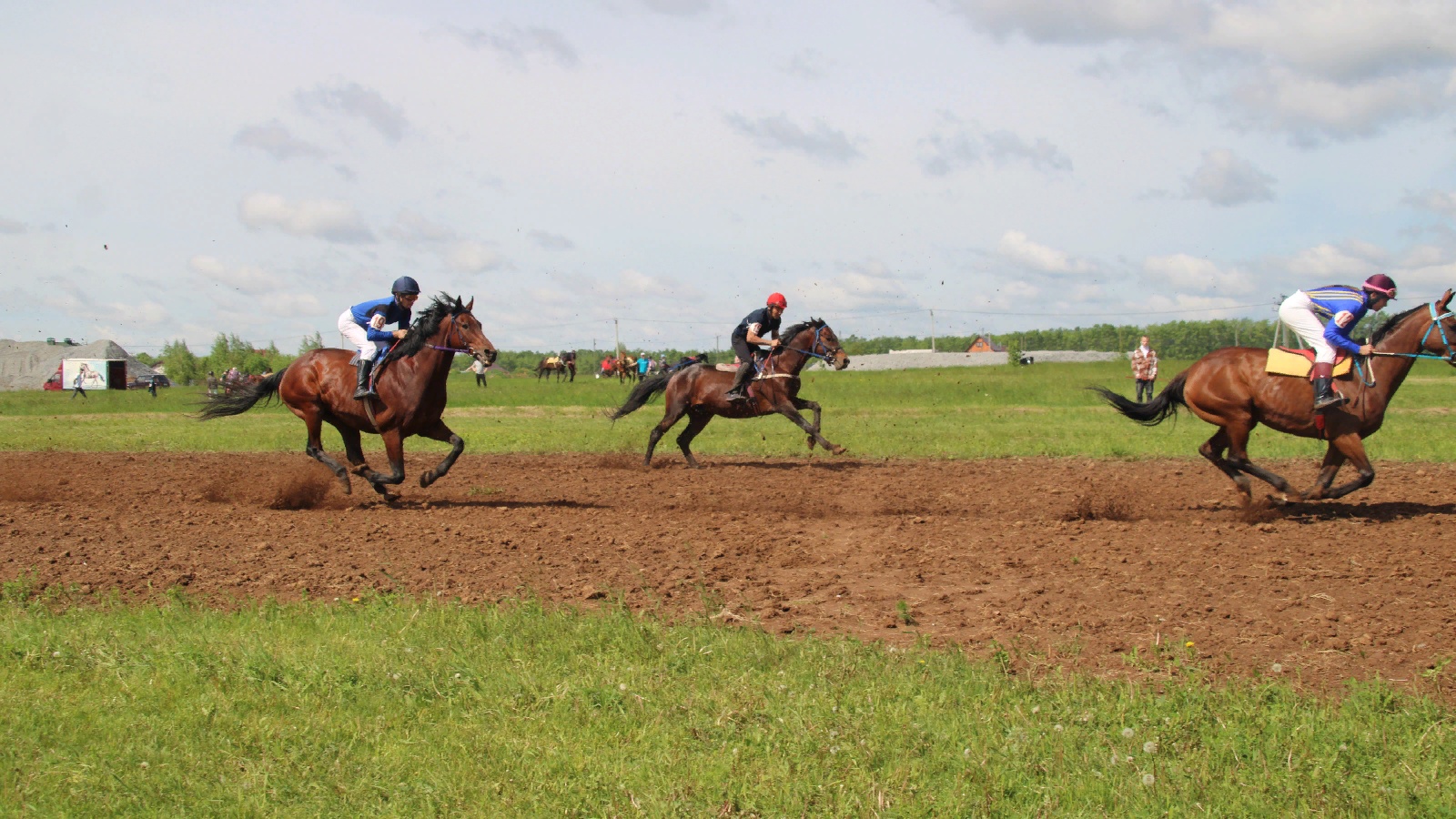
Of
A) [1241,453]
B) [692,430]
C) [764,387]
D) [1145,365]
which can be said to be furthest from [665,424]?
[1145,365]

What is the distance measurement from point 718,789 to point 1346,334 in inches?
361

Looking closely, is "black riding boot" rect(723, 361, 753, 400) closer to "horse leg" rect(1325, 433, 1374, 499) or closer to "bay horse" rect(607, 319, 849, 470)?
"bay horse" rect(607, 319, 849, 470)

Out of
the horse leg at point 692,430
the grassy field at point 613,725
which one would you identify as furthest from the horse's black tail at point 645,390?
the grassy field at point 613,725

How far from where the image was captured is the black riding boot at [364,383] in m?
12.3

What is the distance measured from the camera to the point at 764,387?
16422mm

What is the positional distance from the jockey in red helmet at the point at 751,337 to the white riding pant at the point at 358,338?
5.74m

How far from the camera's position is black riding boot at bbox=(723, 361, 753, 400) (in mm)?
16469

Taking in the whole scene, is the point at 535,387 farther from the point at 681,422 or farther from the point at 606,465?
the point at 606,465

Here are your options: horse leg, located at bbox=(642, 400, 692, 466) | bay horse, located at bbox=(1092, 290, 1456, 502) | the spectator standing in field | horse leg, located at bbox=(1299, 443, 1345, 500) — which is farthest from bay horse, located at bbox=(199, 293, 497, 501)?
the spectator standing in field

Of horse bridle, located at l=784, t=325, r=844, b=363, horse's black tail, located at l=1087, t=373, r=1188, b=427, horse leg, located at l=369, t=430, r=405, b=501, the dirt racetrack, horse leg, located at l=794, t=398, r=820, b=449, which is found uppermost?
horse bridle, located at l=784, t=325, r=844, b=363

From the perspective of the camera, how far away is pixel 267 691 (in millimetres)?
5648

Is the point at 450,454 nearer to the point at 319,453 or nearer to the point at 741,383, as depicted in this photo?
the point at 319,453

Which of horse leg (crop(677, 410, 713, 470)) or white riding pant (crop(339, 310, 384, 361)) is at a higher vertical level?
white riding pant (crop(339, 310, 384, 361))

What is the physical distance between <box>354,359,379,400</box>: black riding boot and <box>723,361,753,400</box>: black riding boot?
5856 mm
